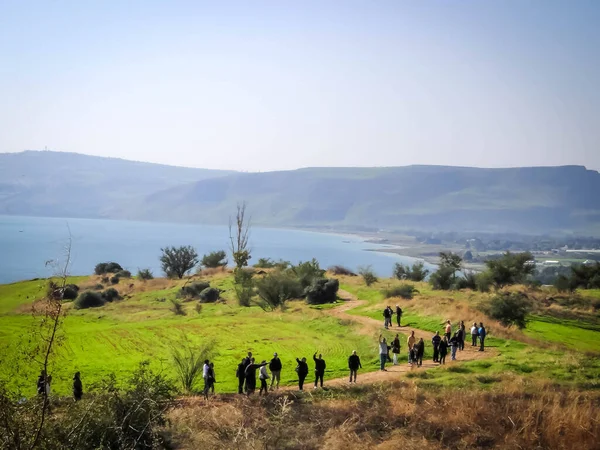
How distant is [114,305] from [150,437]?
45.2 m

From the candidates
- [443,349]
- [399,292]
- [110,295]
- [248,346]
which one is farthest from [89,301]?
[443,349]

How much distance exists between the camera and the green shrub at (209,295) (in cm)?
5712

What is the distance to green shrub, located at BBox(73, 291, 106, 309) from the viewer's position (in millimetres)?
57159

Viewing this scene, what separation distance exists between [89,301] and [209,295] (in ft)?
43.0

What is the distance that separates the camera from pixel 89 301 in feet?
189

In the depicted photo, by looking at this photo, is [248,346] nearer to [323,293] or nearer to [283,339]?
[283,339]

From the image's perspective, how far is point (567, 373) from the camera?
2455 centimetres

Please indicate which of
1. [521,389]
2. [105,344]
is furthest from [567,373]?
[105,344]

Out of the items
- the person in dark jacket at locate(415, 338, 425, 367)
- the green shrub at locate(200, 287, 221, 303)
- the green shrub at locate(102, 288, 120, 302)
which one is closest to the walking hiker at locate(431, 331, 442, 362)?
the person in dark jacket at locate(415, 338, 425, 367)

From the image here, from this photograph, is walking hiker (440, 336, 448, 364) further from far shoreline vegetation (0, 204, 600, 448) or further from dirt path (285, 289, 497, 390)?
far shoreline vegetation (0, 204, 600, 448)

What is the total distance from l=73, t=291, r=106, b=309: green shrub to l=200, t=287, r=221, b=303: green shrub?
11.1 meters

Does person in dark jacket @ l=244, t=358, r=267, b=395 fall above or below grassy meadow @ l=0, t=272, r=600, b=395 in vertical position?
above

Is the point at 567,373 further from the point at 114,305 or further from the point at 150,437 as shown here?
the point at 114,305

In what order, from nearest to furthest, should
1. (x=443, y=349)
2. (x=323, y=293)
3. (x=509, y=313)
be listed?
1. (x=443, y=349)
2. (x=509, y=313)
3. (x=323, y=293)
